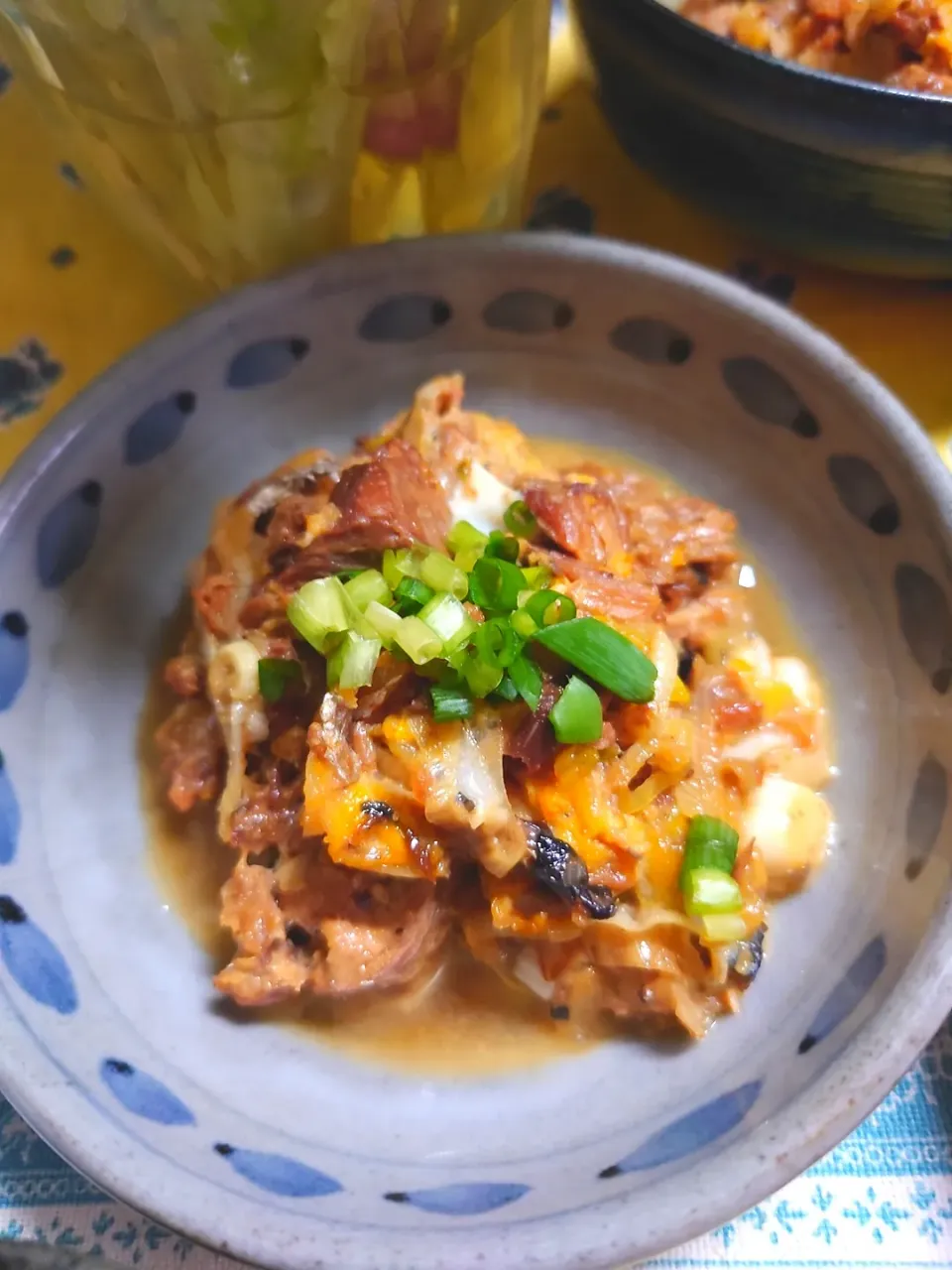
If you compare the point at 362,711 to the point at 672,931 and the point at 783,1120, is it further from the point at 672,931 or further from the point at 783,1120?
the point at 783,1120

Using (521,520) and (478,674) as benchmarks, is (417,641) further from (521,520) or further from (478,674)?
(521,520)

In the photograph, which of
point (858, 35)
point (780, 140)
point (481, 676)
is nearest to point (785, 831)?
point (481, 676)

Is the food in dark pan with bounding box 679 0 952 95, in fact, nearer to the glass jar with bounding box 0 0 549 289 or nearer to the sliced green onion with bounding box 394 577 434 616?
the glass jar with bounding box 0 0 549 289

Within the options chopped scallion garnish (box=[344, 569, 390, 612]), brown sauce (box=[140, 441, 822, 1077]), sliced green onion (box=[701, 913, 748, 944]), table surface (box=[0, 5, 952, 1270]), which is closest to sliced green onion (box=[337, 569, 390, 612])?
chopped scallion garnish (box=[344, 569, 390, 612])

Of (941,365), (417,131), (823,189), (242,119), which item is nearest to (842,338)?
(941,365)

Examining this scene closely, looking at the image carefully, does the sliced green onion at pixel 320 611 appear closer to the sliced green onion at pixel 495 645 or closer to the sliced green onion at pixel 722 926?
the sliced green onion at pixel 495 645
